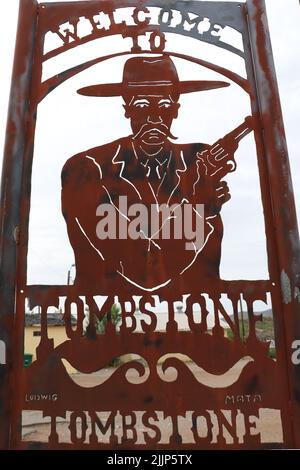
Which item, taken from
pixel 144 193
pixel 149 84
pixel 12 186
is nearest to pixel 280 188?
pixel 144 193

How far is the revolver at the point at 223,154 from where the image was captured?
235cm

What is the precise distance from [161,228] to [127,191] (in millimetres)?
277

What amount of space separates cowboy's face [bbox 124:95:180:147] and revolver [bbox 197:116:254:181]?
253mm

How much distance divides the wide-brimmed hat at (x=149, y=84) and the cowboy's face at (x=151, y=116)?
0.17ft

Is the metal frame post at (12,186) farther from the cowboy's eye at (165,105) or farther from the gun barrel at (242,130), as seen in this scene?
the gun barrel at (242,130)

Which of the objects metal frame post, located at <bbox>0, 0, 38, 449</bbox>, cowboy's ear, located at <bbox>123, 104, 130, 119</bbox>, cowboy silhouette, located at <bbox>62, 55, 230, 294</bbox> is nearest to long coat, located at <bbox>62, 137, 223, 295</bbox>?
cowboy silhouette, located at <bbox>62, 55, 230, 294</bbox>

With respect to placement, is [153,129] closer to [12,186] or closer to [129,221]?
[129,221]

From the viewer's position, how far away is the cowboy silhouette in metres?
2.22

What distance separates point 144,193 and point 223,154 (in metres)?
0.48

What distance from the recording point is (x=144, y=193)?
235 cm

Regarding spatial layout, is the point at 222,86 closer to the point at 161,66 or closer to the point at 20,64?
the point at 161,66

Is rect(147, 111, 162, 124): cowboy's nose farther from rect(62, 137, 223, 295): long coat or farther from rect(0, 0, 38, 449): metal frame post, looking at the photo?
rect(0, 0, 38, 449): metal frame post

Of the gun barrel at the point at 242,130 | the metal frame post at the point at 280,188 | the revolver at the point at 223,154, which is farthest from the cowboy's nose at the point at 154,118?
the metal frame post at the point at 280,188

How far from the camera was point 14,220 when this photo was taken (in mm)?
2240
